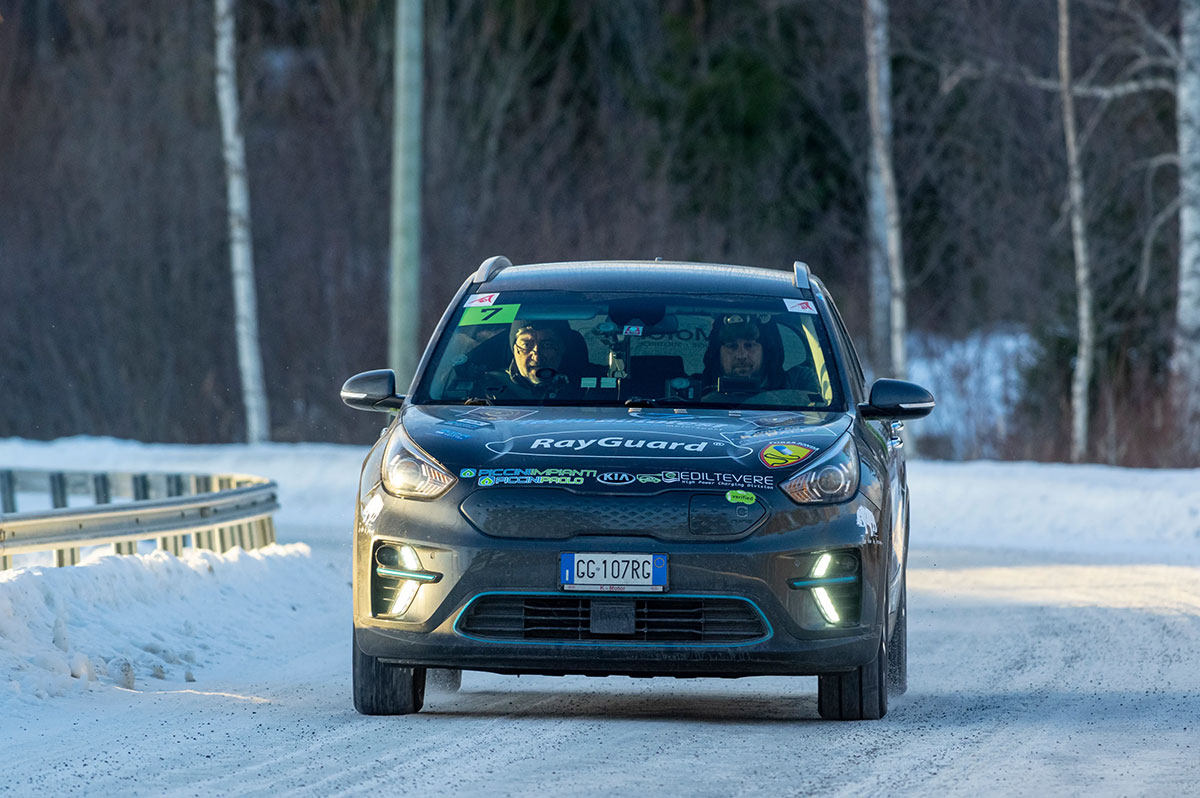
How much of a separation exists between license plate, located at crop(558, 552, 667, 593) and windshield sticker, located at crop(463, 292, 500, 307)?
186cm

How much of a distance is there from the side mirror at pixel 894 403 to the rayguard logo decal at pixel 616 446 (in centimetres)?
106

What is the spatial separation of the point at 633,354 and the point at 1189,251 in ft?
67.6

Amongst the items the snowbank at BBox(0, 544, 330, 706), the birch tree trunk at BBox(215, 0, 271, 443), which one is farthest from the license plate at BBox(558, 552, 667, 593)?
the birch tree trunk at BBox(215, 0, 271, 443)

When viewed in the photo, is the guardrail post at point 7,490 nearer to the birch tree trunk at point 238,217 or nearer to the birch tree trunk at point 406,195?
the birch tree trunk at point 406,195

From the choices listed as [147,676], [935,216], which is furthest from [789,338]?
[935,216]

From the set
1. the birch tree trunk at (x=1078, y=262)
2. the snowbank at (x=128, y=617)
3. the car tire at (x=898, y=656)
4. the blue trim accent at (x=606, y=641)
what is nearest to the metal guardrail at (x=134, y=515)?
the snowbank at (x=128, y=617)

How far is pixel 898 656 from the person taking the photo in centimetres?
901

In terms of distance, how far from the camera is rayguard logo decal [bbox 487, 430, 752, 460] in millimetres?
7750

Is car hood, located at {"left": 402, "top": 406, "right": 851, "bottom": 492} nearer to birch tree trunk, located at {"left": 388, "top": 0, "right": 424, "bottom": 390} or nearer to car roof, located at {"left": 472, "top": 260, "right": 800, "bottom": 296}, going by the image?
car roof, located at {"left": 472, "top": 260, "right": 800, "bottom": 296}

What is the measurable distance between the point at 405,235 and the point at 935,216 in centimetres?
2057

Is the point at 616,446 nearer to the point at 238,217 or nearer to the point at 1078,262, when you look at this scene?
the point at 1078,262

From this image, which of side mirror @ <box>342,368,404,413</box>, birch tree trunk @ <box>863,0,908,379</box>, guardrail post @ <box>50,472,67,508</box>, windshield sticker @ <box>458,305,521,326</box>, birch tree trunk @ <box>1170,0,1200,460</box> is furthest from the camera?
birch tree trunk @ <box>863,0,908,379</box>

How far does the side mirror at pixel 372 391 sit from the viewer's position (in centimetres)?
882

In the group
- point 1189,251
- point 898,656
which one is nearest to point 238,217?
point 1189,251
